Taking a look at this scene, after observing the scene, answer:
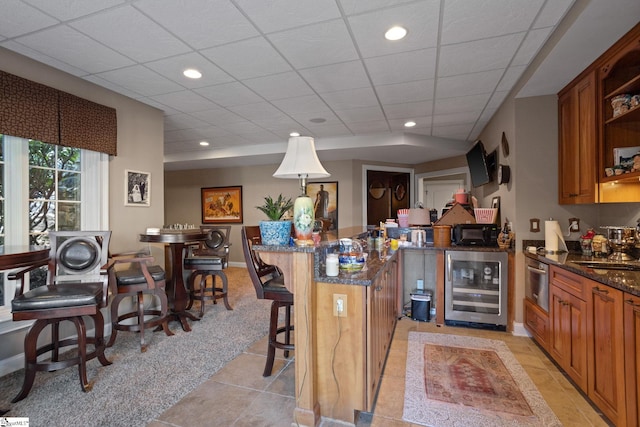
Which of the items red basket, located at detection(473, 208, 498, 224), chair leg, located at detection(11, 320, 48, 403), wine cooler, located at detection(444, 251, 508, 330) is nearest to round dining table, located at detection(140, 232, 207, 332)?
chair leg, located at detection(11, 320, 48, 403)

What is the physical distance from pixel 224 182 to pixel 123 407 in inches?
229

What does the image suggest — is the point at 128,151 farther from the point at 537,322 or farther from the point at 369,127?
the point at 537,322

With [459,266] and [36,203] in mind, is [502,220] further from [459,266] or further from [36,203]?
[36,203]

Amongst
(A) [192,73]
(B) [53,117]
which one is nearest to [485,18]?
(A) [192,73]

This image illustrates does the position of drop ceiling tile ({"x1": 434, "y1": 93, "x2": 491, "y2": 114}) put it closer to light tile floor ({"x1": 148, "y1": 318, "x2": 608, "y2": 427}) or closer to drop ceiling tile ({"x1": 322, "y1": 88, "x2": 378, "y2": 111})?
drop ceiling tile ({"x1": 322, "y1": 88, "x2": 378, "y2": 111})

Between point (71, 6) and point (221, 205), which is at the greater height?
point (71, 6)

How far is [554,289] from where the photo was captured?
2416 mm

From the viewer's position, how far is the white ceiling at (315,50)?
193cm

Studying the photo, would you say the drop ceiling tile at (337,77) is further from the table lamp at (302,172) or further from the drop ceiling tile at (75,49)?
the drop ceiling tile at (75,49)

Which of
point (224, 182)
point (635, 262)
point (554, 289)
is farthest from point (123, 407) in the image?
point (224, 182)

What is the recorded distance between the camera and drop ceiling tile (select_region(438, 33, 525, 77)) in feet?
7.59

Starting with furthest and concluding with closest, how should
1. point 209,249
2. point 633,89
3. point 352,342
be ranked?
point 209,249 < point 633,89 < point 352,342

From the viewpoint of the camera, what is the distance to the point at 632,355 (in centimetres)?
153

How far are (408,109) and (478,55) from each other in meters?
1.34
